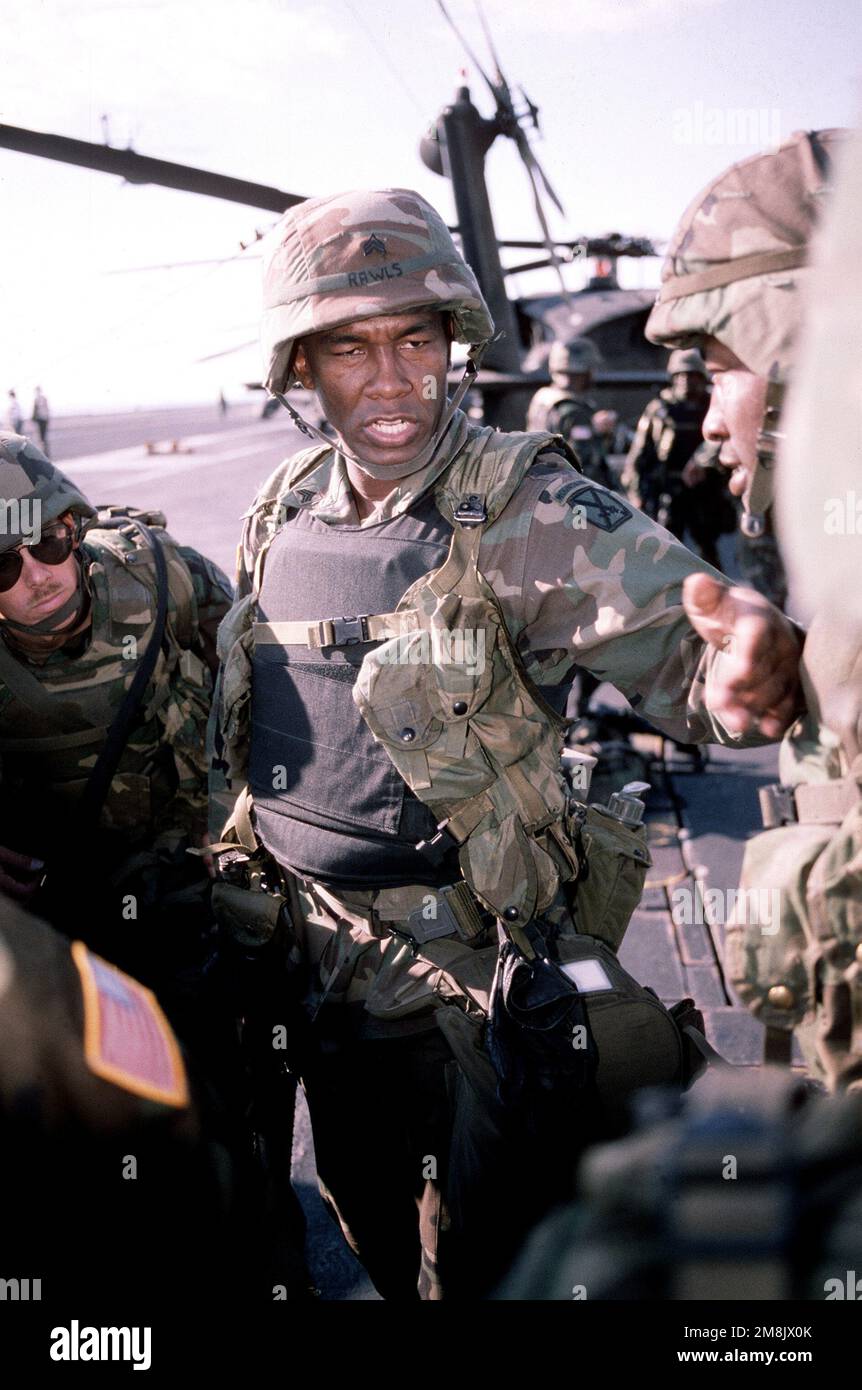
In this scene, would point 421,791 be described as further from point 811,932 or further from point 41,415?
point 41,415

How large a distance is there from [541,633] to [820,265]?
2.60ft

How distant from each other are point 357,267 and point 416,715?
873 mm

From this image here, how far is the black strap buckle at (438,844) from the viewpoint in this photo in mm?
1855

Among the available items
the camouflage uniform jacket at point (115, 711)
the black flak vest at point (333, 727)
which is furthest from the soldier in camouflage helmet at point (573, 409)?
the black flak vest at point (333, 727)

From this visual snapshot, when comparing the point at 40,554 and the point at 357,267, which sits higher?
the point at 357,267

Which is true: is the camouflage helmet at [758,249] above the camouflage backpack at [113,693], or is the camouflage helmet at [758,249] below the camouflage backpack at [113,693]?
above

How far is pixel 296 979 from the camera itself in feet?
7.12

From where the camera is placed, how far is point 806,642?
1197mm

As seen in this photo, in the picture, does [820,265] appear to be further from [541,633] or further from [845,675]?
[541,633]

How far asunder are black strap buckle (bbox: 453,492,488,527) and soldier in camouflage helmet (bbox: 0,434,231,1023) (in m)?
1.24

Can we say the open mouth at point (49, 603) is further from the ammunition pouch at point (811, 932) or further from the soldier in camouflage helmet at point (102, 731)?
the ammunition pouch at point (811, 932)

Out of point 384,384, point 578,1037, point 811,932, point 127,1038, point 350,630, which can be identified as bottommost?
point 578,1037

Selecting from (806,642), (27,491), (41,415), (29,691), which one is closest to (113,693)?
(29,691)

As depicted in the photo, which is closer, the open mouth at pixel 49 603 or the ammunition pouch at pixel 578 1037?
the ammunition pouch at pixel 578 1037
